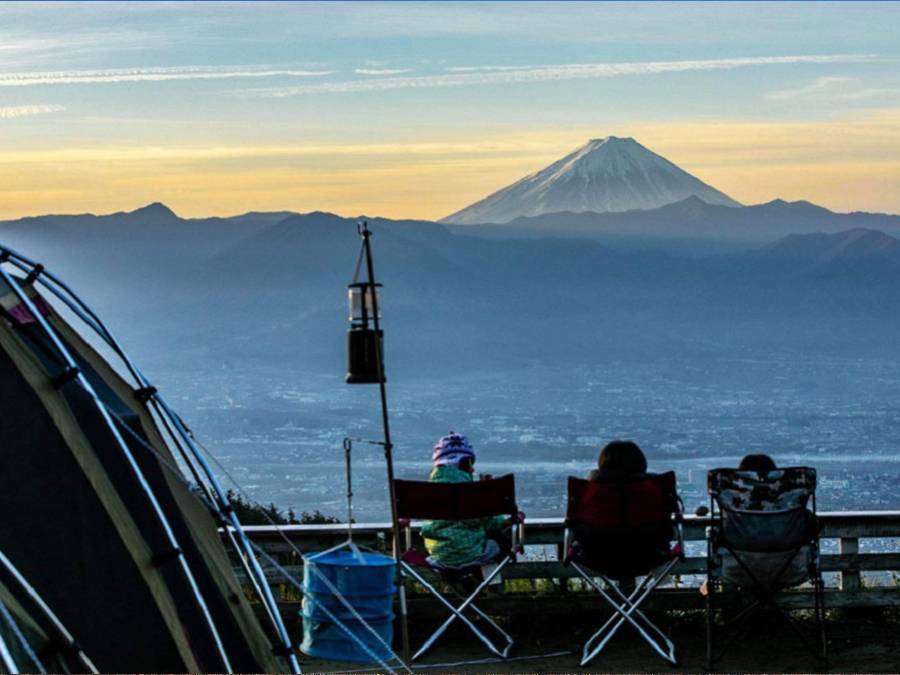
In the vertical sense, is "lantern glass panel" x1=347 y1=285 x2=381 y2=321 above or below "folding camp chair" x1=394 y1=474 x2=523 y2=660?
above

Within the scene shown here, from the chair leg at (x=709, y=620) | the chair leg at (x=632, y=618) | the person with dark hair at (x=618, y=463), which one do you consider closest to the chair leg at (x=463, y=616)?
the chair leg at (x=632, y=618)

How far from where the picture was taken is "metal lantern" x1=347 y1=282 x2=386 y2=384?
24.1 feet

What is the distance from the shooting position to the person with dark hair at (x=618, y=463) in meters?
7.78

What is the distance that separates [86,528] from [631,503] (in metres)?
2.69

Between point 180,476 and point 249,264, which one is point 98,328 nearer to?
point 180,476

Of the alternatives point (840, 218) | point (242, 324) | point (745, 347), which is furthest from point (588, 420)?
point (840, 218)

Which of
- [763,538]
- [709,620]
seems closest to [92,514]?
[709,620]

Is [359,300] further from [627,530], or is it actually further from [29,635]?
[29,635]

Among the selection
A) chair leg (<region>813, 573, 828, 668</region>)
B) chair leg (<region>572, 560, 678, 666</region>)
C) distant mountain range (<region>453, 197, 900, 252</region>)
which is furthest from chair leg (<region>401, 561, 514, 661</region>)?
distant mountain range (<region>453, 197, 900, 252</region>)

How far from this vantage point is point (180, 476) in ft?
21.1

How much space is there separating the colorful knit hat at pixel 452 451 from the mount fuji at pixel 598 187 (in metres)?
159

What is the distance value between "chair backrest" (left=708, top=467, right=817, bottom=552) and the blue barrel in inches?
57.5

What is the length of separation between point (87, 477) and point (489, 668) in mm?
2425

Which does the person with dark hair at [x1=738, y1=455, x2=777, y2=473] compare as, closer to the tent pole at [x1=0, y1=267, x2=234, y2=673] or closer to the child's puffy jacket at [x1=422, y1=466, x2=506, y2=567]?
the child's puffy jacket at [x1=422, y1=466, x2=506, y2=567]
